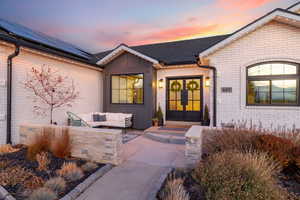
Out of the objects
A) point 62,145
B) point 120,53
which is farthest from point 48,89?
point 120,53

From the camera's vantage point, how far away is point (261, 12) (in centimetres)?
718

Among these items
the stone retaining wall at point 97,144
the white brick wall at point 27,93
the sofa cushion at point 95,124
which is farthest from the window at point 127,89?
the stone retaining wall at point 97,144

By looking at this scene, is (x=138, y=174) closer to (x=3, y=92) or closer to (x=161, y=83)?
(x=3, y=92)

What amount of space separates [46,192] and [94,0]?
27.2ft

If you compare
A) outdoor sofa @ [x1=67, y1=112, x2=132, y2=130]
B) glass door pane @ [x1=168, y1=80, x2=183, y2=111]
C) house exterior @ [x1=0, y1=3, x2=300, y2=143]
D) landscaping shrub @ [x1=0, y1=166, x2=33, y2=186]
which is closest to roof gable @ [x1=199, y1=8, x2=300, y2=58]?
house exterior @ [x1=0, y1=3, x2=300, y2=143]

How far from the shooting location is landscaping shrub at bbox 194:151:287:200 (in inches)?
73.1

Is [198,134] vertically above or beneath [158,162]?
above

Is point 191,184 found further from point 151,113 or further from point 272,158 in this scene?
point 151,113

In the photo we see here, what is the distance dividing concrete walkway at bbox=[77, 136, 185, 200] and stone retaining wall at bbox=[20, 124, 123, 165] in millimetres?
341

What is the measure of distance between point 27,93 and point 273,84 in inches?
350

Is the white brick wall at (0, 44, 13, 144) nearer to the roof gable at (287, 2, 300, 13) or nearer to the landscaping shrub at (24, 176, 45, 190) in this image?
the landscaping shrub at (24, 176, 45, 190)

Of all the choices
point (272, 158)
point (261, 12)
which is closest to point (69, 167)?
point (272, 158)

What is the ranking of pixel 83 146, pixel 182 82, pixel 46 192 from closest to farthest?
pixel 46 192
pixel 83 146
pixel 182 82

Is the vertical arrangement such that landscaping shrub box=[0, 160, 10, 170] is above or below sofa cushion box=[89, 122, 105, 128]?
below
